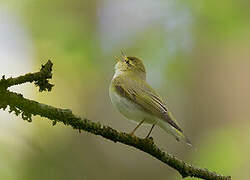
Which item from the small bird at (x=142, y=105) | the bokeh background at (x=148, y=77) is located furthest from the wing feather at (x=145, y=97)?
the bokeh background at (x=148, y=77)

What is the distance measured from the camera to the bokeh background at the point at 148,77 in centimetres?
270

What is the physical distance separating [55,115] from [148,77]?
376cm

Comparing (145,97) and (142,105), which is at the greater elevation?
(145,97)

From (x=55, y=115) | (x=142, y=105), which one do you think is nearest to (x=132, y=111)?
(x=142, y=105)

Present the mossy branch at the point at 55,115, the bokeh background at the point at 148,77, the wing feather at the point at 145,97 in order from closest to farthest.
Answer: the mossy branch at the point at 55,115 < the bokeh background at the point at 148,77 < the wing feather at the point at 145,97

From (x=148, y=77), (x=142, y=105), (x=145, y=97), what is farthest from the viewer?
(x=148, y=77)

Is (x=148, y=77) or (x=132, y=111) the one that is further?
(x=148, y=77)

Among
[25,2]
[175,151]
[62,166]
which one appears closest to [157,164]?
[175,151]

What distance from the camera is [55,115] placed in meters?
2.12

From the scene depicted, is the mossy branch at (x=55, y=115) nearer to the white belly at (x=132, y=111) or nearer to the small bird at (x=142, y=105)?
the small bird at (x=142, y=105)

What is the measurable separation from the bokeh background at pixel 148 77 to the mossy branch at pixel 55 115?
0.17 meters

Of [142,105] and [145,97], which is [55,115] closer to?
[142,105]

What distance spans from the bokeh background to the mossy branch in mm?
168

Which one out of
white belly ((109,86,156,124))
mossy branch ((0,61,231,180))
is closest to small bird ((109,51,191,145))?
white belly ((109,86,156,124))
